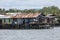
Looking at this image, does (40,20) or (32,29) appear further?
(40,20)

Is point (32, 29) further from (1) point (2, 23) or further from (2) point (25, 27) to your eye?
(1) point (2, 23)

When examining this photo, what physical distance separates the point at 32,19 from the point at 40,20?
13.4 feet

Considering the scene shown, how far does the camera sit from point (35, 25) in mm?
58500

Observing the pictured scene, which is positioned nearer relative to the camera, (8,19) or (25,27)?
(25,27)

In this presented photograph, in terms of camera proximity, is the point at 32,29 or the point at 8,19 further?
the point at 8,19

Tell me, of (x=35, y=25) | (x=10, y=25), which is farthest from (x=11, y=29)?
(x=35, y=25)

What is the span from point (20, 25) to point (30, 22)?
2848 mm

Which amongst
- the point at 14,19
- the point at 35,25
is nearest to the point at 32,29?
the point at 35,25

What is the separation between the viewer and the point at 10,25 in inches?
2345

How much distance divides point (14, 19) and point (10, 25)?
8.07 ft

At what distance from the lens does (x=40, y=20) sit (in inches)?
2581

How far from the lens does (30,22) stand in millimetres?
60781

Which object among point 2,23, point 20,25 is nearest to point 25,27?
point 20,25

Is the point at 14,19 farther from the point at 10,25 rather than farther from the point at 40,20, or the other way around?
the point at 40,20
